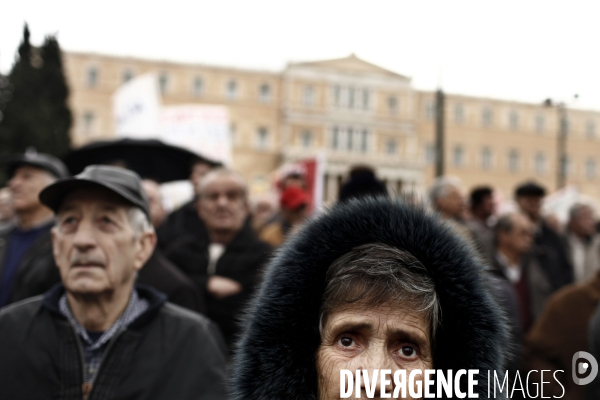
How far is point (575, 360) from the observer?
12.1ft

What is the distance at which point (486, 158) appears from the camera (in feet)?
193

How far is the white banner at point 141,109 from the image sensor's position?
9.33 metres

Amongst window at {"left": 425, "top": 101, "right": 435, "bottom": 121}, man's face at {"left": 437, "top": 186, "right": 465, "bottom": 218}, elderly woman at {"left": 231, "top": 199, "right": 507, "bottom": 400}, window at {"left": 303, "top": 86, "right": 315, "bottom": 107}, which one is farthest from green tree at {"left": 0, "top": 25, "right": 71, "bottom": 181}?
window at {"left": 425, "top": 101, "right": 435, "bottom": 121}

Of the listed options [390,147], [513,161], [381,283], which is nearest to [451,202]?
[381,283]

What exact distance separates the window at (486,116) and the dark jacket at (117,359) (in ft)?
186

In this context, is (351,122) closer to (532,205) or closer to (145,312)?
(532,205)

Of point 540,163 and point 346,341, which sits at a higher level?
point 540,163

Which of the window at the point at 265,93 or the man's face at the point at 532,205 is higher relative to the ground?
the window at the point at 265,93

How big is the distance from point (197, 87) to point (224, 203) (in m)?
49.6

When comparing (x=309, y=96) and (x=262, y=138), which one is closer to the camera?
(x=262, y=138)

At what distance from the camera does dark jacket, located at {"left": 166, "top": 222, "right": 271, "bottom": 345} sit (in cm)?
407

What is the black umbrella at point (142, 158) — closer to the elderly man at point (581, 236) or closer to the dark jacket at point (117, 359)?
the dark jacket at point (117, 359)

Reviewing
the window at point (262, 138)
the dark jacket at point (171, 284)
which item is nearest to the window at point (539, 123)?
the window at point (262, 138)

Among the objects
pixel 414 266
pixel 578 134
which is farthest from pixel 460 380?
pixel 578 134
